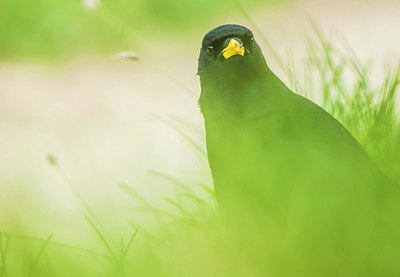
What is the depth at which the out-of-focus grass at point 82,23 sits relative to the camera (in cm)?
569

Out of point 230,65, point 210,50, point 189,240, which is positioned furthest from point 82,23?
point 189,240

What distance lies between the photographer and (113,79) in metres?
5.21

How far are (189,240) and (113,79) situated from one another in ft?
10.6

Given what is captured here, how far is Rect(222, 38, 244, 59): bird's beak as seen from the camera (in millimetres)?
2225

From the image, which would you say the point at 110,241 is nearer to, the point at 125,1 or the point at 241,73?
the point at 241,73

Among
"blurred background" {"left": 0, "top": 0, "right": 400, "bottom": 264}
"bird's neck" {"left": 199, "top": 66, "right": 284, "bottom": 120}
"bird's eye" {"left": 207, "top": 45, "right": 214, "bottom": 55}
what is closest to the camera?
"bird's neck" {"left": 199, "top": 66, "right": 284, "bottom": 120}

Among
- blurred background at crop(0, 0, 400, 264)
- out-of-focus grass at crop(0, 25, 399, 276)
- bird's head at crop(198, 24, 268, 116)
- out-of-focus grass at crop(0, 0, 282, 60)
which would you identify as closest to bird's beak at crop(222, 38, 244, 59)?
bird's head at crop(198, 24, 268, 116)

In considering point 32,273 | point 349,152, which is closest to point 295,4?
point 349,152

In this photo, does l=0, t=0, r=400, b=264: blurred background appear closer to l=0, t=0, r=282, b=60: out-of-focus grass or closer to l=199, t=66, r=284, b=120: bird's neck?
l=0, t=0, r=282, b=60: out-of-focus grass

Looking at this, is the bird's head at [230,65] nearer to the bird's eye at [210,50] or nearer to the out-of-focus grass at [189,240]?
the bird's eye at [210,50]

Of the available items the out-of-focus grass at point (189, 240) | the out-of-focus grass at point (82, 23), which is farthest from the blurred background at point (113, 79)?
the out-of-focus grass at point (189, 240)

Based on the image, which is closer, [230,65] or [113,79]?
[230,65]

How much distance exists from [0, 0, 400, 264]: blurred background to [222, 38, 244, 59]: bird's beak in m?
0.54

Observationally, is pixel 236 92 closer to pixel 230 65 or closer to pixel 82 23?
pixel 230 65
